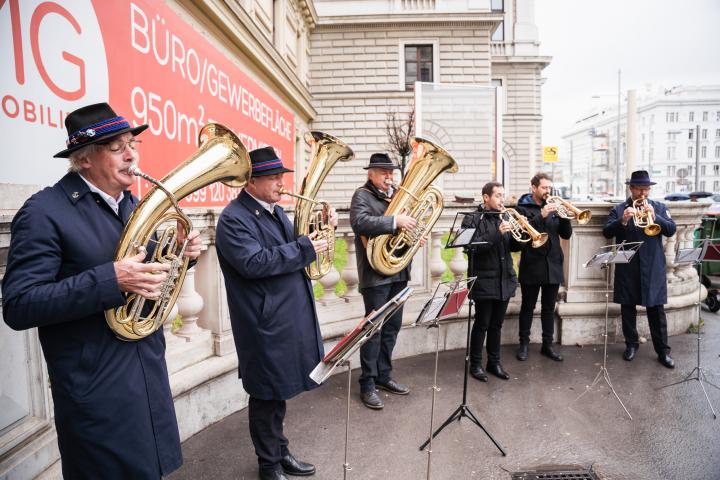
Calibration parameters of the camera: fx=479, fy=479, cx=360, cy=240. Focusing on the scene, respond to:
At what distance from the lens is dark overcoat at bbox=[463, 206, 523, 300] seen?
5.04 meters

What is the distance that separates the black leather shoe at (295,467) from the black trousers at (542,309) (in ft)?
11.4

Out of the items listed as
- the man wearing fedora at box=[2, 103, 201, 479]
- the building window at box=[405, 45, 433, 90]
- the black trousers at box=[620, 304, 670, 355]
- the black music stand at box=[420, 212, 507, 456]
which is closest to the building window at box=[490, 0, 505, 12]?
the building window at box=[405, 45, 433, 90]

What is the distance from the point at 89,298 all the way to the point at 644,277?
581cm

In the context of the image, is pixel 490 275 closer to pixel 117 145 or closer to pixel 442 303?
pixel 442 303

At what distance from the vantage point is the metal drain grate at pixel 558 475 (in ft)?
11.1

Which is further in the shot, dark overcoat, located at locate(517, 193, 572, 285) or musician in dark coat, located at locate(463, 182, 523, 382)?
dark overcoat, located at locate(517, 193, 572, 285)

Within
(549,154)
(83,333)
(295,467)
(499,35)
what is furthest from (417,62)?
(83,333)

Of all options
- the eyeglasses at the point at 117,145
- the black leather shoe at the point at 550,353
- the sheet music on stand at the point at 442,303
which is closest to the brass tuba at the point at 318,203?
the sheet music on stand at the point at 442,303

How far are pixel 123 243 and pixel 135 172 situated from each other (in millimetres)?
316

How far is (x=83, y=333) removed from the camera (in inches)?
78.9

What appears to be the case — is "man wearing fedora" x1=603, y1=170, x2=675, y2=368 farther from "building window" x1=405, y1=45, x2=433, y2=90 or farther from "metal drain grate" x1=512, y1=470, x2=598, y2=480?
"building window" x1=405, y1=45, x2=433, y2=90

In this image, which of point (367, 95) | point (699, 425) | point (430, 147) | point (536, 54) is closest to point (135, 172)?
point (430, 147)

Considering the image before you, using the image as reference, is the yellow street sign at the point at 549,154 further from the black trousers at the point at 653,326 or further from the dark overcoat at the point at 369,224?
the dark overcoat at the point at 369,224

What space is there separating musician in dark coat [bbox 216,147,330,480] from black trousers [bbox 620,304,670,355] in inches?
175
